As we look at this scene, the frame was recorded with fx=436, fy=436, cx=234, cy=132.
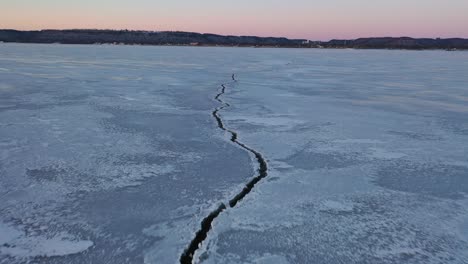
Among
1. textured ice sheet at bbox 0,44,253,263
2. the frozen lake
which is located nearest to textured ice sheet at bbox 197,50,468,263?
the frozen lake

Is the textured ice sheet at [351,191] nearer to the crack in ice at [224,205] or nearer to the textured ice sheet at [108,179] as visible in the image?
the crack in ice at [224,205]

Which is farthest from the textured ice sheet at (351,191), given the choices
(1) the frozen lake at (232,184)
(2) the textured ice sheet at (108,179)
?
(2) the textured ice sheet at (108,179)

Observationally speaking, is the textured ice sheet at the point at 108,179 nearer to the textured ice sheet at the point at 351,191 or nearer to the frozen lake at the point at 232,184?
the frozen lake at the point at 232,184

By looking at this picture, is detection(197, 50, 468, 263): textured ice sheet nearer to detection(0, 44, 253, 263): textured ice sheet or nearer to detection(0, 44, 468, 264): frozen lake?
detection(0, 44, 468, 264): frozen lake

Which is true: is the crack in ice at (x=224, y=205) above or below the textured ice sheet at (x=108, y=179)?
above

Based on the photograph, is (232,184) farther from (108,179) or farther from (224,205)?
(108,179)

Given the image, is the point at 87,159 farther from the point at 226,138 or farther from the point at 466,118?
the point at 466,118

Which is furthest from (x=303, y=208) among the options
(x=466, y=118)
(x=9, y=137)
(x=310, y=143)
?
(x=466, y=118)

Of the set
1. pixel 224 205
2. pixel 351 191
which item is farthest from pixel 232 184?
pixel 351 191

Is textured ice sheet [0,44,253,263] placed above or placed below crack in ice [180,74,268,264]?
below
